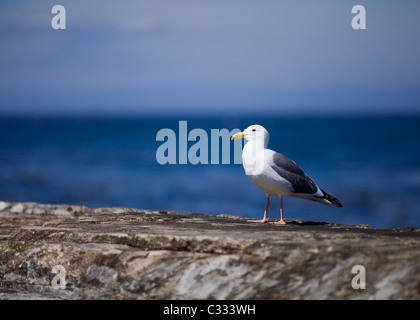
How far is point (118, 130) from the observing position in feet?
245

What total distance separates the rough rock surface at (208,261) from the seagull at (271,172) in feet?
2.25

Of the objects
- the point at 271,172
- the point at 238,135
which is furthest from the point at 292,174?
the point at 238,135

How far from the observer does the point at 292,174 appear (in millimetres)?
7461

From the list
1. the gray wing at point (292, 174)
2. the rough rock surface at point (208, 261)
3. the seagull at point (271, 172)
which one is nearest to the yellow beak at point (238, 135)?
the seagull at point (271, 172)

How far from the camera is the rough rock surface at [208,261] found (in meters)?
5.28

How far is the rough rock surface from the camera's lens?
5281 millimetres

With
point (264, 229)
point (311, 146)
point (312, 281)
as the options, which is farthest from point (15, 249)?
point (311, 146)

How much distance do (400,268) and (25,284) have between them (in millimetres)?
3359

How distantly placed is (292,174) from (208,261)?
215 cm

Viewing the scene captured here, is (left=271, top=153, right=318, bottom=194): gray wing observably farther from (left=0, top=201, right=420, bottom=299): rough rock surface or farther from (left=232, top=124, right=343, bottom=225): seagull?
(left=0, top=201, right=420, bottom=299): rough rock surface

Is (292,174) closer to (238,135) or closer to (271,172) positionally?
(271,172)

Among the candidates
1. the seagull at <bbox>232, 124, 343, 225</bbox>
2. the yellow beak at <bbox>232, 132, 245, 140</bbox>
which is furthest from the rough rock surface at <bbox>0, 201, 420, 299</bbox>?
the yellow beak at <bbox>232, 132, 245, 140</bbox>

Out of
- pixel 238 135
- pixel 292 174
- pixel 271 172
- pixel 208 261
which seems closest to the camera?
pixel 208 261

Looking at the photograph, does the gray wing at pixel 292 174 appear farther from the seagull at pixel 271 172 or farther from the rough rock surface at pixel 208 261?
the rough rock surface at pixel 208 261
